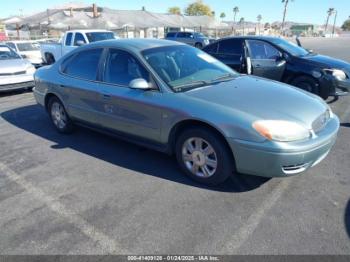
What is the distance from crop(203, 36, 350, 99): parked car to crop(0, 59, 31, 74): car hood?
5.71 m

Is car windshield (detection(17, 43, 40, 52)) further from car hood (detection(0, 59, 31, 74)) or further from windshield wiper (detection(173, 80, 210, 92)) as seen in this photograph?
windshield wiper (detection(173, 80, 210, 92))

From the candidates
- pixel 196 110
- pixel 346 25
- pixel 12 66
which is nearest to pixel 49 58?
pixel 12 66

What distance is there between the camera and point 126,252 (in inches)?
99.3

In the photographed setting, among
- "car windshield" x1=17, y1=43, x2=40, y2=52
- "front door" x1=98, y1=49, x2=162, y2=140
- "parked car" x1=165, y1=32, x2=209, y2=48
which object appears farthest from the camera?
"parked car" x1=165, y1=32, x2=209, y2=48

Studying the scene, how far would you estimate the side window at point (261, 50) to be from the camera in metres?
7.13

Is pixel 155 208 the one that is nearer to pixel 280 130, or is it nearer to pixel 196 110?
pixel 196 110

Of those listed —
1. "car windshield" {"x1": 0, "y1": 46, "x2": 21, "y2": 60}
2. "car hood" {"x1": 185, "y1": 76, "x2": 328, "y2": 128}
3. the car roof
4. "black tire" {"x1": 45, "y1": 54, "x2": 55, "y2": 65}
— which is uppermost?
the car roof

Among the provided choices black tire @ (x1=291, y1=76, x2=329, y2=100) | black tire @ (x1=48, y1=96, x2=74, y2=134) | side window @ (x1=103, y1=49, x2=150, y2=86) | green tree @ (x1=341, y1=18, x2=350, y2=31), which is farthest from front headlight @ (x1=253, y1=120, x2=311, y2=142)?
green tree @ (x1=341, y1=18, x2=350, y2=31)

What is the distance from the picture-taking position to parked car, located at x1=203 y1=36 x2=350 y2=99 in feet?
21.3

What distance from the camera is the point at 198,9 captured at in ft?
298

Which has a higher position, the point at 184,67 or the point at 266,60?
the point at 184,67

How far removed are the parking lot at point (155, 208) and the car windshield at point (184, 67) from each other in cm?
113

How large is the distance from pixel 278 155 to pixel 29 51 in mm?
15315

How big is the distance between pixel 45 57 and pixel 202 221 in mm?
14489
